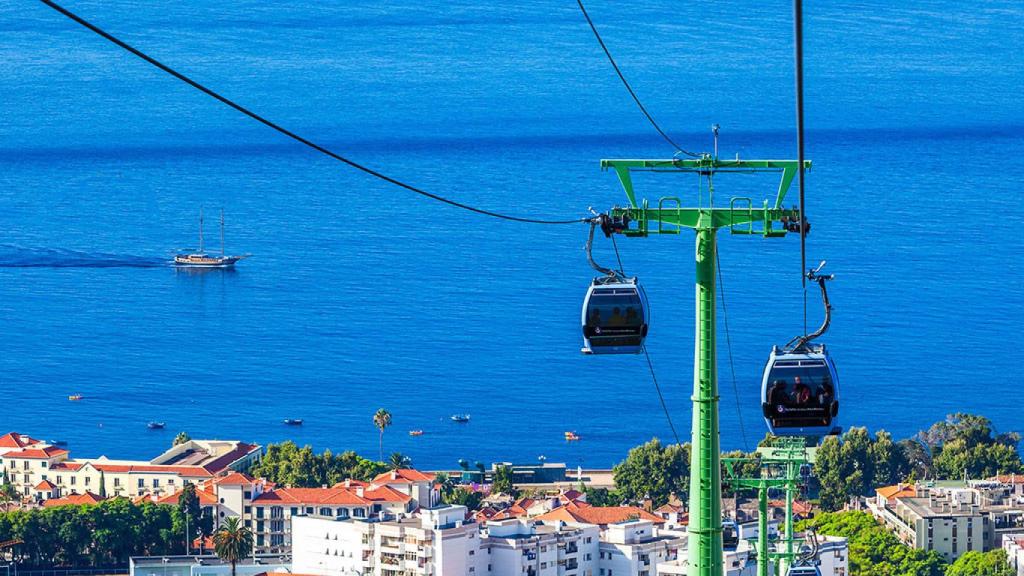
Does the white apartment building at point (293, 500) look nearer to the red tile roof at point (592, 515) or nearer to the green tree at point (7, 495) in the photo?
the red tile roof at point (592, 515)

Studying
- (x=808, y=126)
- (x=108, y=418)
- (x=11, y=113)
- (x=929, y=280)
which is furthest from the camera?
(x=11, y=113)

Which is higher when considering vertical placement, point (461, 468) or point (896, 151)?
point (896, 151)

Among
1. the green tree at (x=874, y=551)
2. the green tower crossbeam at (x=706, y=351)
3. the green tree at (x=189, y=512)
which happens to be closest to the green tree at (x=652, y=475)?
the green tree at (x=874, y=551)

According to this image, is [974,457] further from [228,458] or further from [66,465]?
[66,465]

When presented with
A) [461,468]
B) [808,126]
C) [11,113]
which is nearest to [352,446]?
[461,468]

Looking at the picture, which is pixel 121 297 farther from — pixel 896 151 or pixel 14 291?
pixel 896 151

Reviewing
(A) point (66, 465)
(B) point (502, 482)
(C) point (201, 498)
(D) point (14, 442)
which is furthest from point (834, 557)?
(D) point (14, 442)
